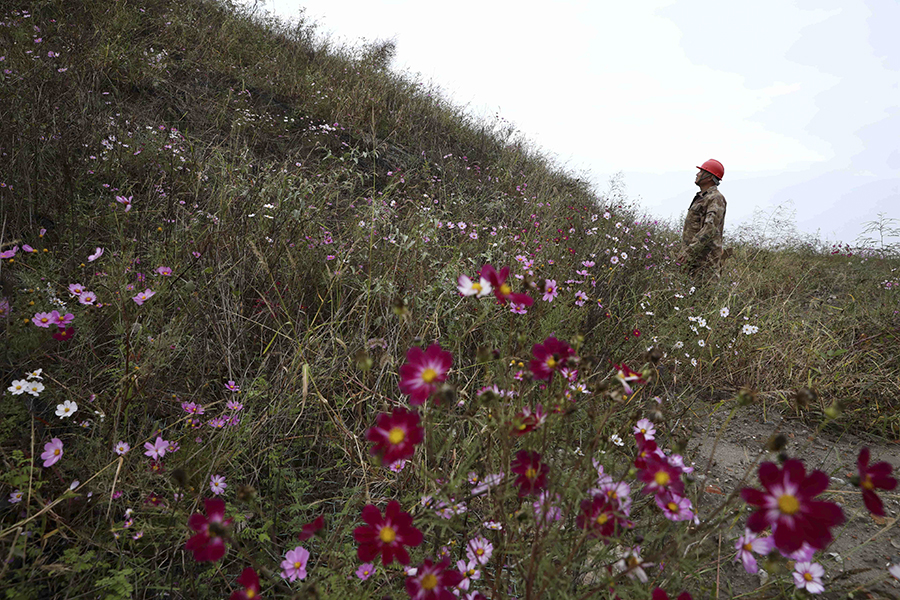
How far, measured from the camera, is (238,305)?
79.0 inches

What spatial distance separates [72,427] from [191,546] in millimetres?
1225

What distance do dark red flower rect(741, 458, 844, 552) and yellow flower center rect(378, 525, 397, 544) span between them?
59 centimetres

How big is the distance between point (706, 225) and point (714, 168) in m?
0.88

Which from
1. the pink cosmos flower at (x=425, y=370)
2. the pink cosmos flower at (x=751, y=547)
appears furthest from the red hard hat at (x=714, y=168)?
the pink cosmos flower at (x=425, y=370)

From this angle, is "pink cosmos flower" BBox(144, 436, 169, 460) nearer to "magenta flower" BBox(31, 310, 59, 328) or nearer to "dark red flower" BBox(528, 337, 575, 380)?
"magenta flower" BBox(31, 310, 59, 328)

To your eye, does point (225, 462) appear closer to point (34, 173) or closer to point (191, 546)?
point (191, 546)

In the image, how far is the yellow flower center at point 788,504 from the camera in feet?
1.95

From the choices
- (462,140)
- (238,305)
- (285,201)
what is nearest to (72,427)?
(238,305)

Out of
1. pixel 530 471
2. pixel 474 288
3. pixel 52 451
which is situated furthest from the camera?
pixel 52 451

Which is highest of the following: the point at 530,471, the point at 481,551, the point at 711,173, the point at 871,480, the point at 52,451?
the point at 711,173

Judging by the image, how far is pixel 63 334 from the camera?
1.34 metres

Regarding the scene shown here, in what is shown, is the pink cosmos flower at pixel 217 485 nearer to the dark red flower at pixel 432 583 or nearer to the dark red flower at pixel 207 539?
the dark red flower at pixel 207 539

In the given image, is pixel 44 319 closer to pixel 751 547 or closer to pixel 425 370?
pixel 425 370

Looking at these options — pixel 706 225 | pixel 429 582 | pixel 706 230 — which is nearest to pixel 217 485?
pixel 429 582
